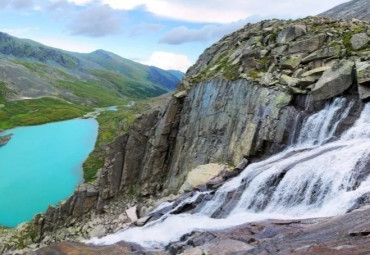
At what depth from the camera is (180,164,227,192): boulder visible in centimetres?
5003

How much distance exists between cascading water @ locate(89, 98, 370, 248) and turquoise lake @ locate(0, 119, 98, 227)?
181ft

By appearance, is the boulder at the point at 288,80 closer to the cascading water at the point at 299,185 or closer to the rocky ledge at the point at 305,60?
the rocky ledge at the point at 305,60

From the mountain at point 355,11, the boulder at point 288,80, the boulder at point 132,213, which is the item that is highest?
the mountain at point 355,11

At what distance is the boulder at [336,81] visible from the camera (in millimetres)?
44938

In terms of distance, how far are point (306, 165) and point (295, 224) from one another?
9889mm

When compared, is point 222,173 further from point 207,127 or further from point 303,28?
point 303,28

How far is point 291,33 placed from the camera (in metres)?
62.8

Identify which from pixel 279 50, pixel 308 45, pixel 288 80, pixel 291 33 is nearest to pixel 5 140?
pixel 279 50

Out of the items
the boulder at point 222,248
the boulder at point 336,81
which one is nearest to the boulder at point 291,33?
the boulder at point 336,81

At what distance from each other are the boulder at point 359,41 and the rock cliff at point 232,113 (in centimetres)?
13

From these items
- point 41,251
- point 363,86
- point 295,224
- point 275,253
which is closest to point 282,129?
point 363,86

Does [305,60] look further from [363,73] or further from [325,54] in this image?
[363,73]

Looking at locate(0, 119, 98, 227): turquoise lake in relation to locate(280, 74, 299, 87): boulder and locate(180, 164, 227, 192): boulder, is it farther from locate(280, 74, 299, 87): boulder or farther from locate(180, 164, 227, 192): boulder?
locate(280, 74, 299, 87): boulder

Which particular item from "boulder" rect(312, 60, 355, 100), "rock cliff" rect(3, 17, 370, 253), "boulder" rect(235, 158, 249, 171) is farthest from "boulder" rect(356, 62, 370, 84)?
"boulder" rect(235, 158, 249, 171)
